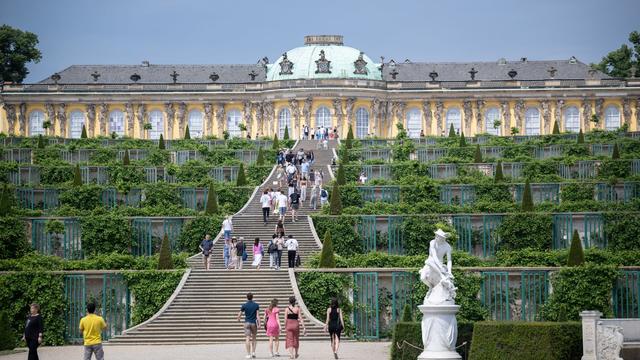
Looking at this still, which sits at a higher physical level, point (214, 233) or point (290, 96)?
point (290, 96)

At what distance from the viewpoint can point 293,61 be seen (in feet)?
300

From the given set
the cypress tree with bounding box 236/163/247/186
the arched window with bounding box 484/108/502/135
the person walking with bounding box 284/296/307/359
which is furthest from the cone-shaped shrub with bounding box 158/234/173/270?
the arched window with bounding box 484/108/502/135

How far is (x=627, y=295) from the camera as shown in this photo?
39625mm

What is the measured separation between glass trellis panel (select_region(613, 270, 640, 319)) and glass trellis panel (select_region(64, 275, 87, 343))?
13675 millimetres

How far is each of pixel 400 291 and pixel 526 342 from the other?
28.1ft

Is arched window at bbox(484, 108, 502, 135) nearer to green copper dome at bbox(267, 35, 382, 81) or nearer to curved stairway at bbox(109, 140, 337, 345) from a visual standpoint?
green copper dome at bbox(267, 35, 382, 81)

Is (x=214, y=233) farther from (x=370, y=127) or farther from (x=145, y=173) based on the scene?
(x=370, y=127)

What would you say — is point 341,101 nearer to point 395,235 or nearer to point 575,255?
point 395,235

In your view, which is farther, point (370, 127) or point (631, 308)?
point (370, 127)

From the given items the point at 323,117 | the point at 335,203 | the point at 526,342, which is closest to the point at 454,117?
the point at 323,117

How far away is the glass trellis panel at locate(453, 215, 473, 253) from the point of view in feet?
155

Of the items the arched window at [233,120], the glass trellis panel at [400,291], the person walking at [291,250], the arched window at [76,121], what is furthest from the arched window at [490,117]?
the glass trellis panel at [400,291]

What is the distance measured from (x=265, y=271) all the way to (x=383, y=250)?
→ 747 cm

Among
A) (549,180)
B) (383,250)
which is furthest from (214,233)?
(549,180)
